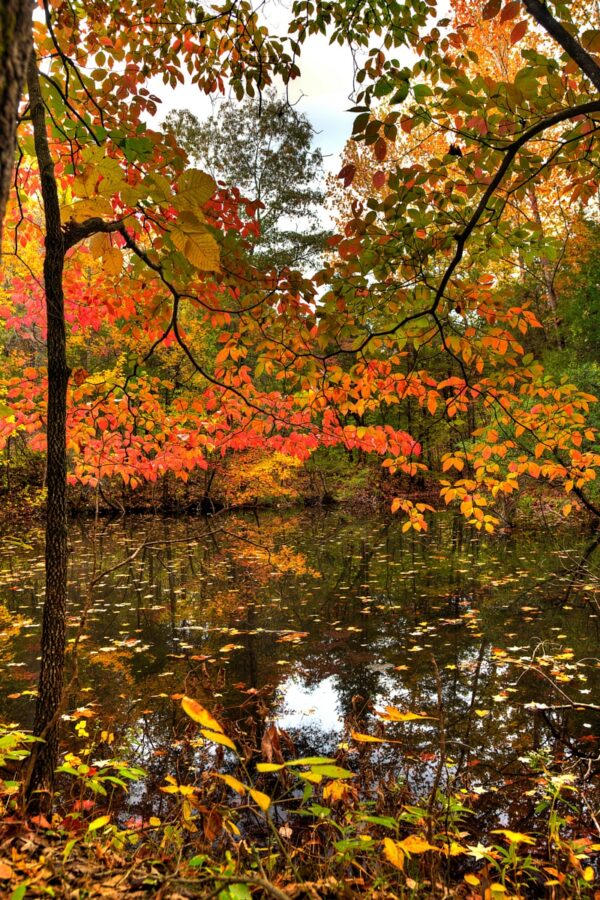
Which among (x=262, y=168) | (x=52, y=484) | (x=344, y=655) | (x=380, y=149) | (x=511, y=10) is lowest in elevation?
(x=344, y=655)

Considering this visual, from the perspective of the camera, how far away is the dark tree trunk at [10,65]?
57cm

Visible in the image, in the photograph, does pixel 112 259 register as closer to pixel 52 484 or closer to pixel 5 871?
pixel 52 484


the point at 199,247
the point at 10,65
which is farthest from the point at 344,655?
the point at 10,65

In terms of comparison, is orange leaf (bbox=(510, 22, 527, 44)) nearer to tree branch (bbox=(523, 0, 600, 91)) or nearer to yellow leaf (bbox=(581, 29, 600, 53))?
yellow leaf (bbox=(581, 29, 600, 53))

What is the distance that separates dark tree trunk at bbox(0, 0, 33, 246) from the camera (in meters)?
0.57

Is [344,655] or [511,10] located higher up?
[511,10]

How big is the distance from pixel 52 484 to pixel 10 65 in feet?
7.15

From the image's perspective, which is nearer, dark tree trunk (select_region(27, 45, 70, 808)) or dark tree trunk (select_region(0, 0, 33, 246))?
dark tree trunk (select_region(0, 0, 33, 246))

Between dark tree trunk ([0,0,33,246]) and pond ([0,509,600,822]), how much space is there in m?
1.70

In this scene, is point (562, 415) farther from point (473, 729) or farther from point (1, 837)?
point (1, 837)

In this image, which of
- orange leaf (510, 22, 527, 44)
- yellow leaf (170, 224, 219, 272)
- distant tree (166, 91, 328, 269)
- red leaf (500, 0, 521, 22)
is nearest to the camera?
yellow leaf (170, 224, 219, 272)

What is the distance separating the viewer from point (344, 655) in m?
5.25

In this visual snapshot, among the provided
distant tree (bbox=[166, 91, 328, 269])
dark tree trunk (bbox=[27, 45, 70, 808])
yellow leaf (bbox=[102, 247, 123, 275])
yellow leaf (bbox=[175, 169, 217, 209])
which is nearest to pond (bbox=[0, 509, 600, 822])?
dark tree trunk (bbox=[27, 45, 70, 808])

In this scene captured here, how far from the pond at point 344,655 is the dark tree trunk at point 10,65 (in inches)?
66.8
